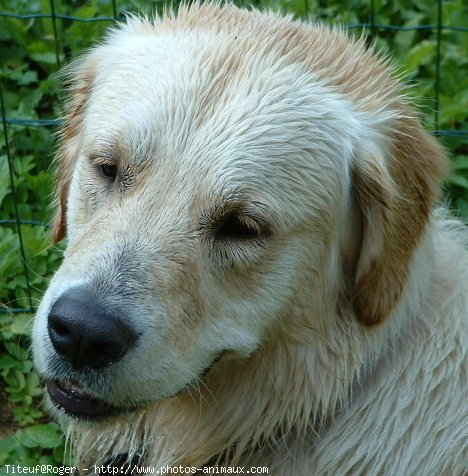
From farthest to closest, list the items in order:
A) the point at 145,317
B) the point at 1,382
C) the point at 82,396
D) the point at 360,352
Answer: the point at 1,382 < the point at 360,352 < the point at 82,396 < the point at 145,317

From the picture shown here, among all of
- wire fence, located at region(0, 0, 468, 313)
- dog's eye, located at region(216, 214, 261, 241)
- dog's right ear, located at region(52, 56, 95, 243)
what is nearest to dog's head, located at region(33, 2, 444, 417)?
dog's eye, located at region(216, 214, 261, 241)

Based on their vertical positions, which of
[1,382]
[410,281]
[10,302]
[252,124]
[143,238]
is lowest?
[1,382]

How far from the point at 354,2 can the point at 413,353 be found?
3151mm

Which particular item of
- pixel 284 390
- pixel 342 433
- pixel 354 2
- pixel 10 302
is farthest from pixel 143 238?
pixel 354 2

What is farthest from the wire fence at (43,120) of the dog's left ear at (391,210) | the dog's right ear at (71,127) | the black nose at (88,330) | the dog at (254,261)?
the dog's left ear at (391,210)

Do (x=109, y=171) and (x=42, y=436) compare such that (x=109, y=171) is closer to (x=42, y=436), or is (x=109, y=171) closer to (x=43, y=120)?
(x=42, y=436)

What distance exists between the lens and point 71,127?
11.4 feet

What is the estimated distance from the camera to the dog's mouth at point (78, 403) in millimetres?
2973

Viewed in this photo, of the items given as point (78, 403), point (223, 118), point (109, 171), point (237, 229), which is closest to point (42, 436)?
point (78, 403)

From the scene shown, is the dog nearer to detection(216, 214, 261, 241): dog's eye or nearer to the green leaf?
detection(216, 214, 261, 241): dog's eye

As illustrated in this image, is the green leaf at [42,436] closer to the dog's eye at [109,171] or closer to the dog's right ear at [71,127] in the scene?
the dog's right ear at [71,127]

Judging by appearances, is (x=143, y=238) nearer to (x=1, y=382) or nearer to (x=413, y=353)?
(x=413, y=353)

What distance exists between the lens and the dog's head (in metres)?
2.83

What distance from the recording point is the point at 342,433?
3.33 meters
